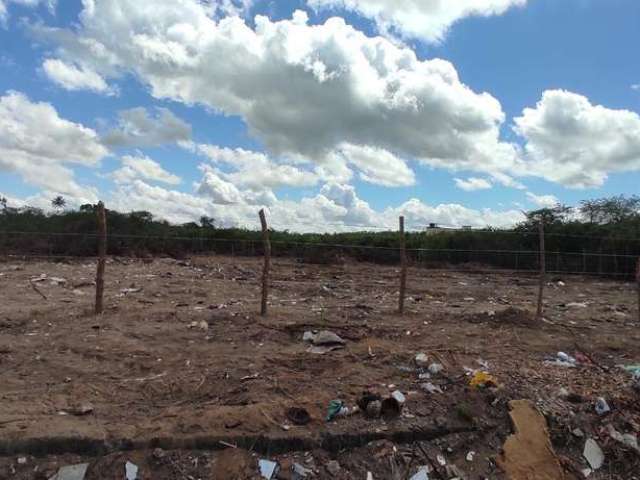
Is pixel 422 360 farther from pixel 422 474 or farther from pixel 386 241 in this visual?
pixel 386 241

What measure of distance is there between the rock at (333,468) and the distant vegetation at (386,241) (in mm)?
11268

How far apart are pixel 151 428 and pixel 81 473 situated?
467 mm

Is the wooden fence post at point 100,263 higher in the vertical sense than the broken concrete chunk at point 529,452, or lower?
higher

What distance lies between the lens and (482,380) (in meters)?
4.14

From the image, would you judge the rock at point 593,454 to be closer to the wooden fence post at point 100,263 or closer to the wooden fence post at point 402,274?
the wooden fence post at point 402,274

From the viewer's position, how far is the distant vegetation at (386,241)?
14.6 meters

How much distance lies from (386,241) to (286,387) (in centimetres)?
1534

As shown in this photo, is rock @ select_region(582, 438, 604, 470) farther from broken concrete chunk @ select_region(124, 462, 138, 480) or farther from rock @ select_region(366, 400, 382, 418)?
broken concrete chunk @ select_region(124, 462, 138, 480)

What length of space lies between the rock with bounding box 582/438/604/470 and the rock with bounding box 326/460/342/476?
71.9 inches

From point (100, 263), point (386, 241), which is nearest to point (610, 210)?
point (386, 241)

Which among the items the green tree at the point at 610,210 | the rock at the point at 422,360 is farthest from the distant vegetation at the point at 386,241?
the rock at the point at 422,360

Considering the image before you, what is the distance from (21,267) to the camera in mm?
11852

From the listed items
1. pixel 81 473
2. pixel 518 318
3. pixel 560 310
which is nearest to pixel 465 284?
pixel 560 310

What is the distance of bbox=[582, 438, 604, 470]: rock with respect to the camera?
3.59 m
